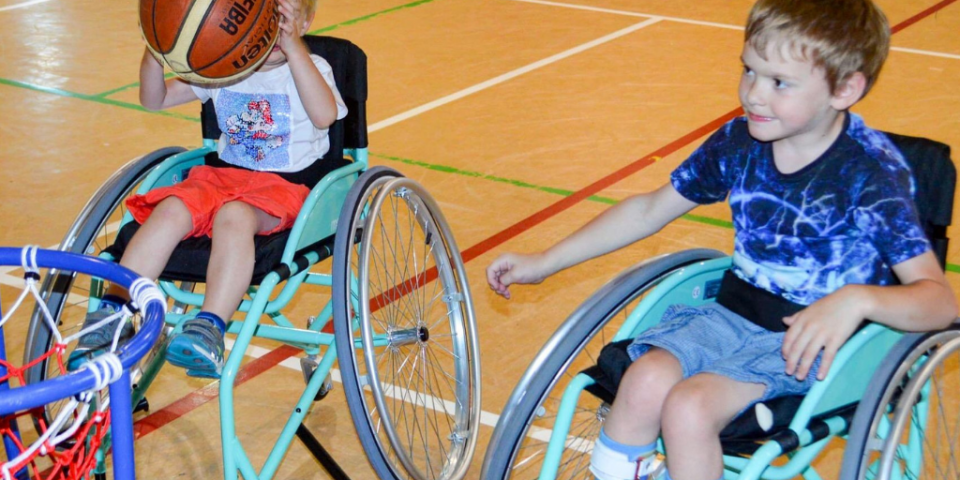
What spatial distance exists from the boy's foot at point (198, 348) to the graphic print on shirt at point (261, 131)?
0.47 m

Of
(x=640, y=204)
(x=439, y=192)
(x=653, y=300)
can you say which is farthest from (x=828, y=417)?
(x=439, y=192)

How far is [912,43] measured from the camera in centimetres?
560

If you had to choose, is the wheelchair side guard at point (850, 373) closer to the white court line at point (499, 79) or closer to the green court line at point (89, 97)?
the white court line at point (499, 79)

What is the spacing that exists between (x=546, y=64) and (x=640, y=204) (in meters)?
3.46

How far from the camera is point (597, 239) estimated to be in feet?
6.06

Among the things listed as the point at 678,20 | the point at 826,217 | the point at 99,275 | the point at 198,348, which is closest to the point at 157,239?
the point at 198,348

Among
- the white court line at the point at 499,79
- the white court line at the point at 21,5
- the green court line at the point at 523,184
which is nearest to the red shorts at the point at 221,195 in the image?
the white court line at the point at 499,79

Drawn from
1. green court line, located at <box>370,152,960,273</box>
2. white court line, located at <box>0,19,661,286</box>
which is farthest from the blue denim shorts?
white court line, located at <box>0,19,661,286</box>

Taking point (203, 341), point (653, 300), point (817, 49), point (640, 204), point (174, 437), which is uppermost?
point (817, 49)

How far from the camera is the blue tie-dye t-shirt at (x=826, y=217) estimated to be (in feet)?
5.31

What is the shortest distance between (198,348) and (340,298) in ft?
0.87

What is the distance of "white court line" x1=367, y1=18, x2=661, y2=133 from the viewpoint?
4.47m

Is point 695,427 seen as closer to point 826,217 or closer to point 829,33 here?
point 826,217

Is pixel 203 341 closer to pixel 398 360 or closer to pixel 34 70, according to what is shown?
pixel 398 360
